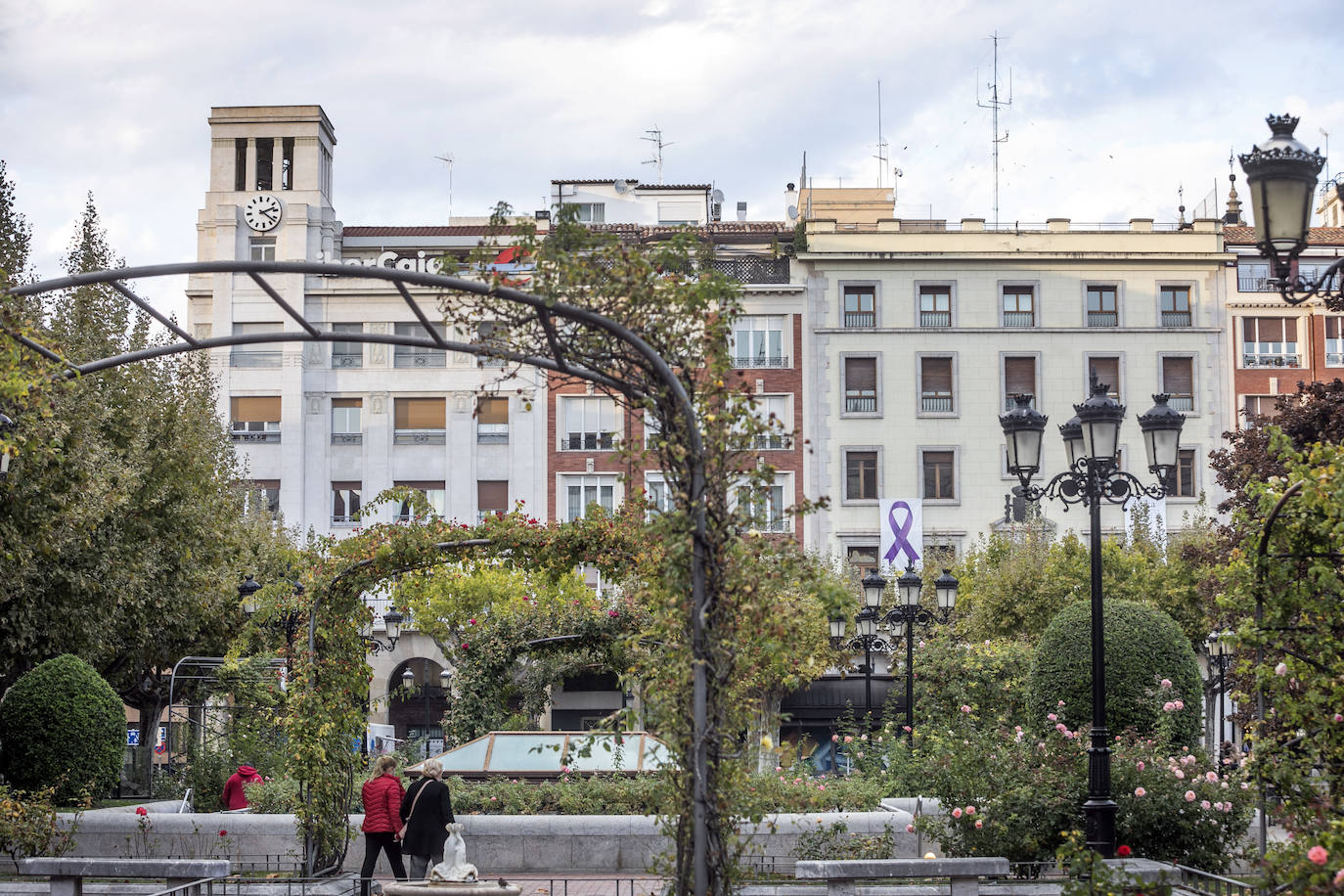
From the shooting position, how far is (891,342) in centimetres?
4288

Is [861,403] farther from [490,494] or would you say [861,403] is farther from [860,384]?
[490,494]

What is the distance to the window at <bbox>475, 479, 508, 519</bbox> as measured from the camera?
4288cm

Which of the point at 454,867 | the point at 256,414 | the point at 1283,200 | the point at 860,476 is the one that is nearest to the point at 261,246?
the point at 256,414

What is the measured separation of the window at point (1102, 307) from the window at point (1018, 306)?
1.69m

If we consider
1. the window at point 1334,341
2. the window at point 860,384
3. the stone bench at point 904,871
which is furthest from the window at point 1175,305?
the stone bench at point 904,871

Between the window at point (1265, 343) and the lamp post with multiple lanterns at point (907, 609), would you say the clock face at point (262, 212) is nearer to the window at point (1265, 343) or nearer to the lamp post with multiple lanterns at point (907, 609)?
the lamp post with multiple lanterns at point (907, 609)

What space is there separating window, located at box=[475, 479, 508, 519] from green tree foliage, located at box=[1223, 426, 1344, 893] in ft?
114

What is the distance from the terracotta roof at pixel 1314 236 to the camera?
43.8 m

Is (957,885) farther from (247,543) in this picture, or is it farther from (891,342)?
(891,342)

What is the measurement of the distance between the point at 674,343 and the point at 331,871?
331 inches

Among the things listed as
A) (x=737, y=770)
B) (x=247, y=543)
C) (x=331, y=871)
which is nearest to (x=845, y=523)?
(x=247, y=543)

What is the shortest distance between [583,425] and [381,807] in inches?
1154

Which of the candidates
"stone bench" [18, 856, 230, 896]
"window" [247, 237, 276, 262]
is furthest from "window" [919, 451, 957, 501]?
"stone bench" [18, 856, 230, 896]

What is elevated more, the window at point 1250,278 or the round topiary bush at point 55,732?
the window at point 1250,278
